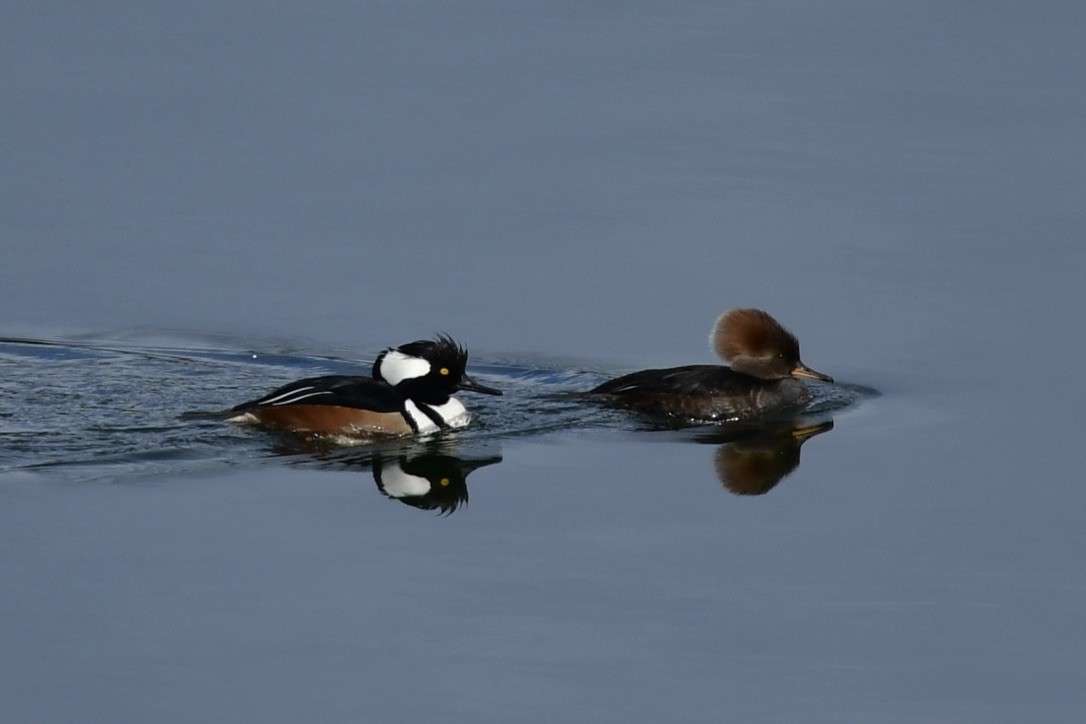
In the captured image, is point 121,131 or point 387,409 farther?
point 121,131

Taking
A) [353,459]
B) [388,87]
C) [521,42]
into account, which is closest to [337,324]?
[353,459]

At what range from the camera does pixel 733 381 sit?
53.5 feet

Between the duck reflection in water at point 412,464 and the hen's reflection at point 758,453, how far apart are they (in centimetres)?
172

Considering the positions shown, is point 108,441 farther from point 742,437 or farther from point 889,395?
point 889,395

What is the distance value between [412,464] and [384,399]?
0.84 meters

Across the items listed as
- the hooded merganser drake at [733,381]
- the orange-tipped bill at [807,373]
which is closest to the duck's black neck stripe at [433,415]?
the hooded merganser drake at [733,381]

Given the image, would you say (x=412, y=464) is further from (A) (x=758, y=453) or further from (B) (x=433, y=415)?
(A) (x=758, y=453)

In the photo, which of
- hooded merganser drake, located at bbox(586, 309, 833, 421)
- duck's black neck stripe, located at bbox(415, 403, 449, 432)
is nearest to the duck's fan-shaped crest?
hooded merganser drake, located at bbox(586, 309, 833, 421)

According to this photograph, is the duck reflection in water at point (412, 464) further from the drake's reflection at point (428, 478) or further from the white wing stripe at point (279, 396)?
the white wing stripe at point (279, 396)

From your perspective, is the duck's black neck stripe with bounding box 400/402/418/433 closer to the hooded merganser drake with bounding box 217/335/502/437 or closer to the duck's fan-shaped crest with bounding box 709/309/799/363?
the hooded merganser drake with bounding box 217/335/502/437

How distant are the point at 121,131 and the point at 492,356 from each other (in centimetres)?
615

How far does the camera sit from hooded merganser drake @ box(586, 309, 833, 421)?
15.9 m

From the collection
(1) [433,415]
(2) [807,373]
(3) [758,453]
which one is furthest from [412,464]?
(2) [807,373]

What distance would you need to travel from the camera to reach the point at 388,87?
2261 centimetres
